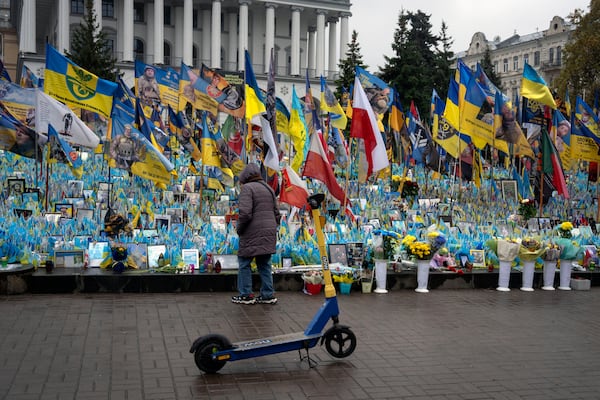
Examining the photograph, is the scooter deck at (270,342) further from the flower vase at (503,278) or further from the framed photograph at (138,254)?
the flower vase at (503,278)

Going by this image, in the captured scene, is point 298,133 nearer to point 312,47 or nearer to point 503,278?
point 503,278

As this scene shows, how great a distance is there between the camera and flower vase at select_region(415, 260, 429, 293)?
10474 mm

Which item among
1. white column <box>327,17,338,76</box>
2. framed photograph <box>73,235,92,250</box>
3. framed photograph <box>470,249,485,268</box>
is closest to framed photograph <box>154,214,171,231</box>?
framed photograph <box>73,235,92,250</box>

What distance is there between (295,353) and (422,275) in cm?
428

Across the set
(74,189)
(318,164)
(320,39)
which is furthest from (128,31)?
(318,164)

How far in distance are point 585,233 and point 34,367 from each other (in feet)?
37.1

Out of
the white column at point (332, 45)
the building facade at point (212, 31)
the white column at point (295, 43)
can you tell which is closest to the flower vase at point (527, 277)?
the building facade at point (212, 31)

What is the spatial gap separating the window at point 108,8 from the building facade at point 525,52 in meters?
36.1

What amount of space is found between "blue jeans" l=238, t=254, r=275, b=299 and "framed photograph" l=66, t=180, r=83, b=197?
7205 millimetres

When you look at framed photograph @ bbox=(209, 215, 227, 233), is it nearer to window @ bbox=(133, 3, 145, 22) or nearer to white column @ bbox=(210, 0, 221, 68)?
white column @ bbox=(210, 0, 221, 68)

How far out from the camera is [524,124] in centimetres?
2016

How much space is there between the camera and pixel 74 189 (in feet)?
49.5

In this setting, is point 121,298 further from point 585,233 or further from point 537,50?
point 537,50

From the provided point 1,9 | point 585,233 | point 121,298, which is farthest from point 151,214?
point 1,9
